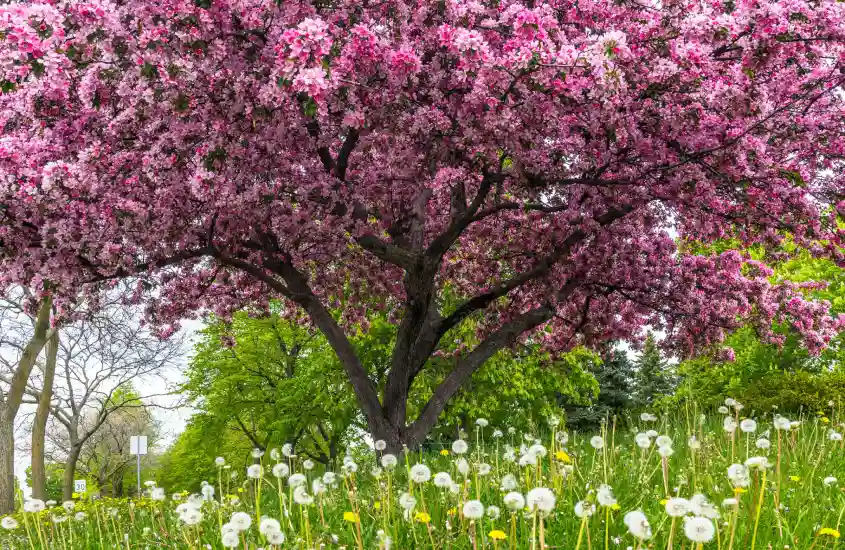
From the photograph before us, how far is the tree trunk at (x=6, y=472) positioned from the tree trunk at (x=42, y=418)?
3.50 meters

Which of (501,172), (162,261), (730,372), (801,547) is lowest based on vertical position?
(801,547)

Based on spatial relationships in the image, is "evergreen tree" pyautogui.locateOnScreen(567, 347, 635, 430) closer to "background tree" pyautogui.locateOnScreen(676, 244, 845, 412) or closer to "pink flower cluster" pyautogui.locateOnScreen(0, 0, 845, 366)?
"background tree" pyautogui.locateOnScreen(676, 244, 845, 412)

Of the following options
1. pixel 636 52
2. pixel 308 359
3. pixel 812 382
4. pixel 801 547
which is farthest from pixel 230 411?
pixel 801 547

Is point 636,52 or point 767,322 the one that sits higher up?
point 636,52

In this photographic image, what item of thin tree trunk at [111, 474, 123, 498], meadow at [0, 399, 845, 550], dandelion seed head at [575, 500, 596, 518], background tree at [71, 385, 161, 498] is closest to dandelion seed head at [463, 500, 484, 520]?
meadow at [0, 399, 845, 550]

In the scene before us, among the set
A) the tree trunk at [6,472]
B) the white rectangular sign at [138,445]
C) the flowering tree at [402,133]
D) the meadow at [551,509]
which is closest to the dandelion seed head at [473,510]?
the meadow at [551,509]

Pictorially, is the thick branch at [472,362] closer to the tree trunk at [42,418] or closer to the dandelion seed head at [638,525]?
the dandelion seed head at [638,525]

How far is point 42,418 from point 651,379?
846 inches

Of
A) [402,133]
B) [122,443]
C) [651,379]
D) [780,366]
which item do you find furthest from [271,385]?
[402,133]

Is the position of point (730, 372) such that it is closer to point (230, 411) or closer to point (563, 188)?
point (563, 188)

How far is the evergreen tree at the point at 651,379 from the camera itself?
28.0 metres

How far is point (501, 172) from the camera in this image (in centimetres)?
1127

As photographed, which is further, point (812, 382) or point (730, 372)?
point (730, 372)

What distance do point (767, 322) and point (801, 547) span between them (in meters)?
14.2
